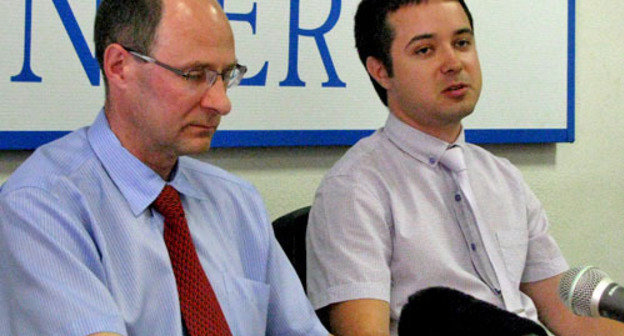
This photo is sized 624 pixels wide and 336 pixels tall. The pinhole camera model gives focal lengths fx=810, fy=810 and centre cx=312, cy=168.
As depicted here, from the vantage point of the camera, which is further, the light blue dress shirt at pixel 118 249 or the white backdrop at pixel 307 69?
the white backdrop at pixel 307 69

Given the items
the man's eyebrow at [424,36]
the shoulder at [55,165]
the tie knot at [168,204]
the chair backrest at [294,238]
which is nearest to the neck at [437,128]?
the man's eyebrow at [424,36]

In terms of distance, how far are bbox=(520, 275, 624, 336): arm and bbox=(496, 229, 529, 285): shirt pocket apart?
0.09 m

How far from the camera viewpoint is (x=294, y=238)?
1.85 metres

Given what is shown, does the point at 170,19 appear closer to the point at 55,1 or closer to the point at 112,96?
the point at 112,96

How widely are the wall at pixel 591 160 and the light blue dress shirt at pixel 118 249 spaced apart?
3.98ft

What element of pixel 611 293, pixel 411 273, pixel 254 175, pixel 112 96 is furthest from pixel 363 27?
pixel 611 293

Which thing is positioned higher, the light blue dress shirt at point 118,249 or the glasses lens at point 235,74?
the glasses lens at point 235,74

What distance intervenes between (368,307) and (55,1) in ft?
3.27

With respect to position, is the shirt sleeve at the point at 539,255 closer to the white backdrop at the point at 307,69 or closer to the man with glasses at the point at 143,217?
the white backdrop at the point at 307,69

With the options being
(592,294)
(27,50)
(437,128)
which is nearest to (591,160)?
(437,128)

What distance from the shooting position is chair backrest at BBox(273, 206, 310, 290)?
6.03 feet

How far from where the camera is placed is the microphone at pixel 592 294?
106 centimetres

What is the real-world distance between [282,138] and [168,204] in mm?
820

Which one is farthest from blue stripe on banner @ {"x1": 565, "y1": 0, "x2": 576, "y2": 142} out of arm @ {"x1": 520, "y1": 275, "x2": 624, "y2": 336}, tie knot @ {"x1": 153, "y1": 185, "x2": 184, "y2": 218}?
tie knot @ {"x1": 153, "y1": 185, "x2": 184, "y2": 218}
